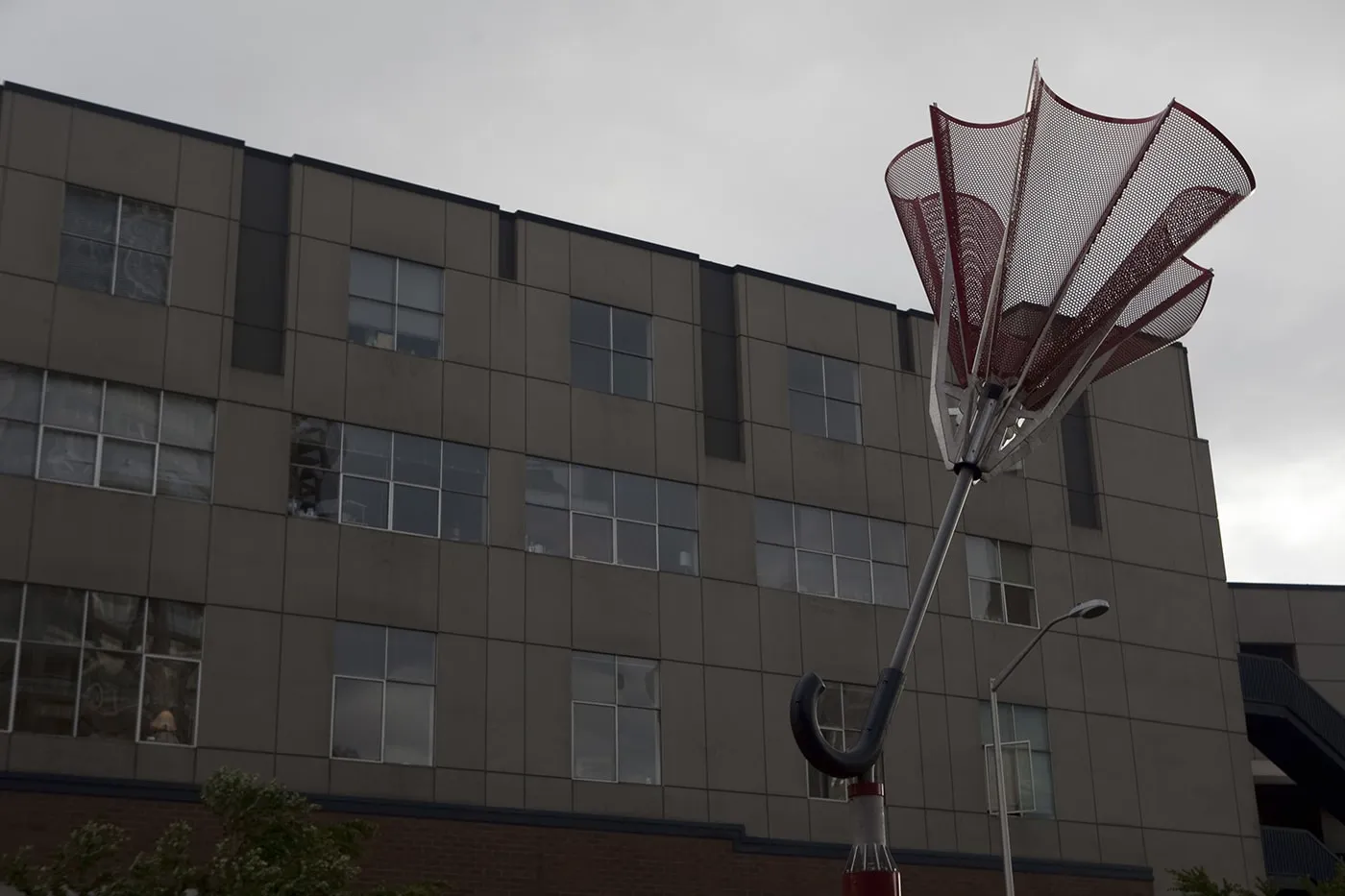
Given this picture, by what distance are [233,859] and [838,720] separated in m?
17.0

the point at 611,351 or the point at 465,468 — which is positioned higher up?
the point at 611,351

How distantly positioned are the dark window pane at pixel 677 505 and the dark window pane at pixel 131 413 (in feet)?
35.7

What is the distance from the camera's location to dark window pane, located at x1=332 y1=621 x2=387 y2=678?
34.0 meters

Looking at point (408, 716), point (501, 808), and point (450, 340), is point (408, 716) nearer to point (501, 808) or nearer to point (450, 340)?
point (501, 808)

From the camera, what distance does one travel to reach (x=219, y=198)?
116 ft

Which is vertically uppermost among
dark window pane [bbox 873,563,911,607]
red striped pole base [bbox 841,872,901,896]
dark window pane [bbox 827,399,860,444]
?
dark window pane [bbox 827,399,860,444]

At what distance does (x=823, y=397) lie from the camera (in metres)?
41.9

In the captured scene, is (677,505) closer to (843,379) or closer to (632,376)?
(632,376)

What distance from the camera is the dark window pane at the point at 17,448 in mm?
31891

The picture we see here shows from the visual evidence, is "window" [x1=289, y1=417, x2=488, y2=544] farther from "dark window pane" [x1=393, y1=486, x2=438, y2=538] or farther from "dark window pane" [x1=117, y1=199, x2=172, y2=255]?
"dark window pane" [x1=117, y1=199, x2=172, y2=255]

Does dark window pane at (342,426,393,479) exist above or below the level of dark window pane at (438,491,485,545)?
above

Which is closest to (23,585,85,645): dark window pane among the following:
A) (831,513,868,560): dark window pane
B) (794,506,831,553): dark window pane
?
(794,506,831,553): dark window pane

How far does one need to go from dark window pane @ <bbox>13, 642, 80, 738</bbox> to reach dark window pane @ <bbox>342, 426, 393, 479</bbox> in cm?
656

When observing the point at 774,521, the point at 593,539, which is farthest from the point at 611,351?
the point at 774,521
